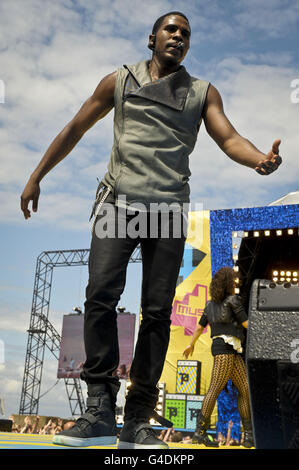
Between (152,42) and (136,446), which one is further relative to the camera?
(152,42)

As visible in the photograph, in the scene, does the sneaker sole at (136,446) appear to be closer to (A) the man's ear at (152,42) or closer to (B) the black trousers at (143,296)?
(B) the black trousers at (143,296)

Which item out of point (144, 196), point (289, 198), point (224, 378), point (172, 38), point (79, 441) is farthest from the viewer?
point (289, 198)

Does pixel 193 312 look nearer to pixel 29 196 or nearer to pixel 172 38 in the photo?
pixel 29 196

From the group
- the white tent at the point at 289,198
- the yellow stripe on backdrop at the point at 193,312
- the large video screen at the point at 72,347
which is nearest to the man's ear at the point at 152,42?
the yellow stripe on backdrop at the point at 193,312

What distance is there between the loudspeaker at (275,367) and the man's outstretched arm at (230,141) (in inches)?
27.1

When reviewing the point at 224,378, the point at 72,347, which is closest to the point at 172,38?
the point at 224,378

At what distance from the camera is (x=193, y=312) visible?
9383 millimetres

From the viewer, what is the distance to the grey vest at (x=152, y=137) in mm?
1943

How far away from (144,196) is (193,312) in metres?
7.71

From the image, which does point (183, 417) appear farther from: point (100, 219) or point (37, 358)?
point (37, 358)

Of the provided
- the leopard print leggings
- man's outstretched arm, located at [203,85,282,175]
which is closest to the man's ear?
man's outstretched arm, located at [203,85,282,175]

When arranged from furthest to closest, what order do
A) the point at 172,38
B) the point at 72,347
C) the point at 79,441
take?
the point at 72,347 < the point at 172,38 < the point at 79,441

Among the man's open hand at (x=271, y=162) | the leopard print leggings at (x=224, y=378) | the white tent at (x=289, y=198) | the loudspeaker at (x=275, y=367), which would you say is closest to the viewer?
the loudspeaker at (x=275, y=367)
